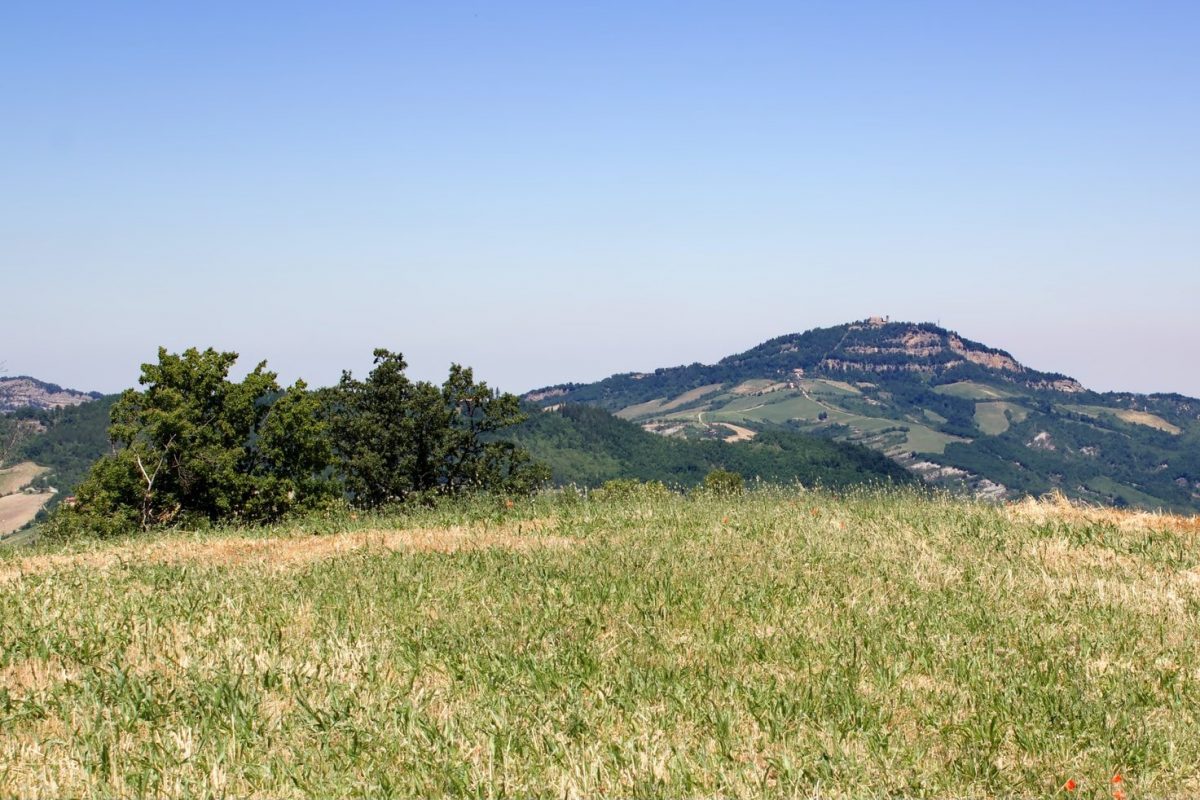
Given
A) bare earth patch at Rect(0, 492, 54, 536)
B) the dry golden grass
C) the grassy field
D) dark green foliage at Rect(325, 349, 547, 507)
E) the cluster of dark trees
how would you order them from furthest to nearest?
bare earth patch at Rect(0, 492, 54, 536)
dark green foliage at Rect(325, 349, 547, 507)
the cluster of dark trees
the dry golden grass
the grassy field

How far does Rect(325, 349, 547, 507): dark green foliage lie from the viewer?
5047 cm

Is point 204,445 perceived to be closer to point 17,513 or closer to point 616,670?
point 616,670

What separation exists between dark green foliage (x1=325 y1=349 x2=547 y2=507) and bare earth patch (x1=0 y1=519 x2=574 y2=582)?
3686 cm

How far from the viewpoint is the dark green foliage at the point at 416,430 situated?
5047 cm

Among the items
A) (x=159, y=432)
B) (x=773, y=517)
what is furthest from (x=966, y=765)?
(x=159, y=432)

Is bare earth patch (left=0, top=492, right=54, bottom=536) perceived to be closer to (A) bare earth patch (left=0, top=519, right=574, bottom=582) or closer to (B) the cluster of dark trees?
(B) the cluster of dark trees

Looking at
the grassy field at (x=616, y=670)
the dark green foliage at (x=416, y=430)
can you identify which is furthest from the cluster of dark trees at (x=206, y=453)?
the grassy field at (x=616, y=670)

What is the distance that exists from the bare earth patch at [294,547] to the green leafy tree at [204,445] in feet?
75.5

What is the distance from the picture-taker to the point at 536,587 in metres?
9.07

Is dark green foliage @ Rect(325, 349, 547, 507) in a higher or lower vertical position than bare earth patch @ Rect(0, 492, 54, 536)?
higher

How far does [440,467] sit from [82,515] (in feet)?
63.6

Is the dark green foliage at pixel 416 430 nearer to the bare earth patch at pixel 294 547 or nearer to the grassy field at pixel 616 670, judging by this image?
the bare earth patch at pixel 294 547

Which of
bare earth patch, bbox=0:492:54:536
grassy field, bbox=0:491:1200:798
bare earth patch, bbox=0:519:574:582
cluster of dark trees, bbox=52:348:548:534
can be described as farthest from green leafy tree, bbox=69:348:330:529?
bare earth patch, bbox=0:492:54:536

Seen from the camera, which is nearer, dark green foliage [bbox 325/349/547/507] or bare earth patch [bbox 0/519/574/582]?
bare earth patch [bbox 0/519/574/582]
